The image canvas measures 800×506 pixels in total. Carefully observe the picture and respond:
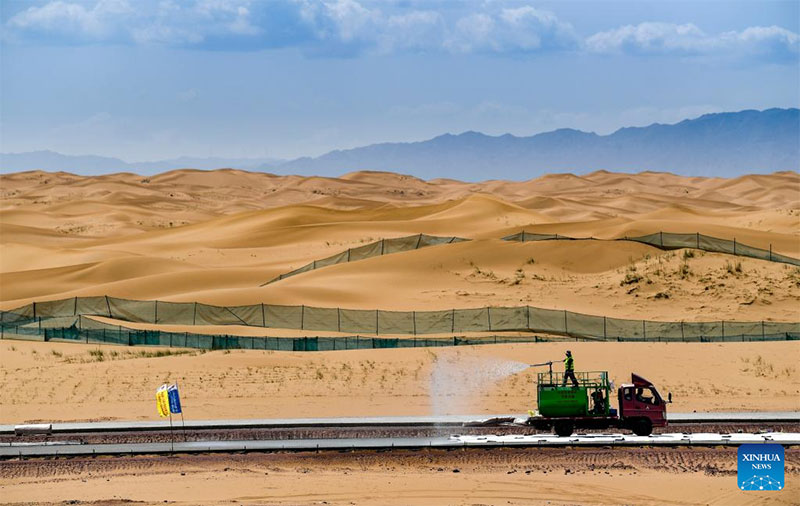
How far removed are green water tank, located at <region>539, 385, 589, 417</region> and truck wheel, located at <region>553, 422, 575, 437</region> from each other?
0.33m

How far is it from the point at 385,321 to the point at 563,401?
27.2 meters

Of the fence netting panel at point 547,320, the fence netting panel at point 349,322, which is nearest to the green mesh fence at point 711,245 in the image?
the fence netting panel at point 349,322

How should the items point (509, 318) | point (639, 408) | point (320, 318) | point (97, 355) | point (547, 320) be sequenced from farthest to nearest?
point (320, 318) < point (509, 318) < point (547, 320) < point (97, 355) < point (639, 408)

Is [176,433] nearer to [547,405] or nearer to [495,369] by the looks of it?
[547,405]

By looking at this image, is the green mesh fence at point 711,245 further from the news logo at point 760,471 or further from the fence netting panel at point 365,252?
the news logo at point 760,471

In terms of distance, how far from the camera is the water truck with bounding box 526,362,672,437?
30453 millimetres

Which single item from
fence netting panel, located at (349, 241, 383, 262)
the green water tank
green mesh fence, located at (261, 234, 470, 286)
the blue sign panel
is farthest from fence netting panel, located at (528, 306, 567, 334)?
the blue sign panel

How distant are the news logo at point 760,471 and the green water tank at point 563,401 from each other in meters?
4.68

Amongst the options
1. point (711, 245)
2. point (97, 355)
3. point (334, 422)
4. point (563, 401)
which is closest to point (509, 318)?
point (97, 355)

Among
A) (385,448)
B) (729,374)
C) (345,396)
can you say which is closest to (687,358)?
(729,374)

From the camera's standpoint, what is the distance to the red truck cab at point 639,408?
101 feet

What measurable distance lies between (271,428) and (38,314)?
32.2 m

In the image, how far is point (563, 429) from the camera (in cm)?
3083

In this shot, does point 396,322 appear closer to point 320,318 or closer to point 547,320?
point 320,318
